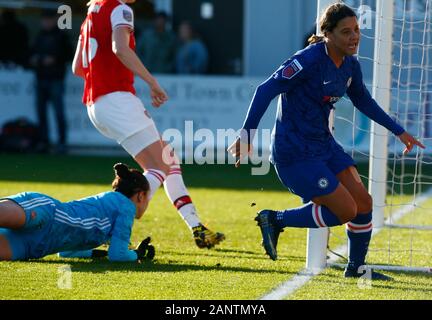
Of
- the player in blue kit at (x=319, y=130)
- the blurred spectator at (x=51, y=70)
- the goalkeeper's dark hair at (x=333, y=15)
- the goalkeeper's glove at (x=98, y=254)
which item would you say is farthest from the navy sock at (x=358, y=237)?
the blurred spectator at (x=51, y=70)

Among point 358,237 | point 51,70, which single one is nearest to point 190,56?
point 51,70

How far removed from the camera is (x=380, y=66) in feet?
28.8

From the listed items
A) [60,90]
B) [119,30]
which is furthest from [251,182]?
[119,30]

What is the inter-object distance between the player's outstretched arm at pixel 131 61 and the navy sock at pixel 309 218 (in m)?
1.11

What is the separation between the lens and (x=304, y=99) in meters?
6.14

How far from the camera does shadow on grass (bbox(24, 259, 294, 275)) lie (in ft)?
21.3

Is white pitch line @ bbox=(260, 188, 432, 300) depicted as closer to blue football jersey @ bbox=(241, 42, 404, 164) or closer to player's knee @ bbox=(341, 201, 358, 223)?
player's knee @ bbox=(341, 201, 358, 223)

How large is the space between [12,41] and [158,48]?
263 centimetres

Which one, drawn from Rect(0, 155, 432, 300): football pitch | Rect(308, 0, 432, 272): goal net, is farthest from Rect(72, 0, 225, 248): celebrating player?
Rect(308, 0, 432, 272): goal net

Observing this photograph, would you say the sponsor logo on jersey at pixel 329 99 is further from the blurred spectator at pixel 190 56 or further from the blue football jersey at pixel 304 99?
the blurred spectator at pixel 190 56

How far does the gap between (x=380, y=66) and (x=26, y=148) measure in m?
8.67

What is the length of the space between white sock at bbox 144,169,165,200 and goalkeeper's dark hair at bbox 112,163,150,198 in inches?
5.1

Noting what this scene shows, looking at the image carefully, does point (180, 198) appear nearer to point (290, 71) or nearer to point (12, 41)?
point (290, 71)

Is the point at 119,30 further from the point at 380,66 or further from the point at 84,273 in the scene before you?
the point at 380,66
